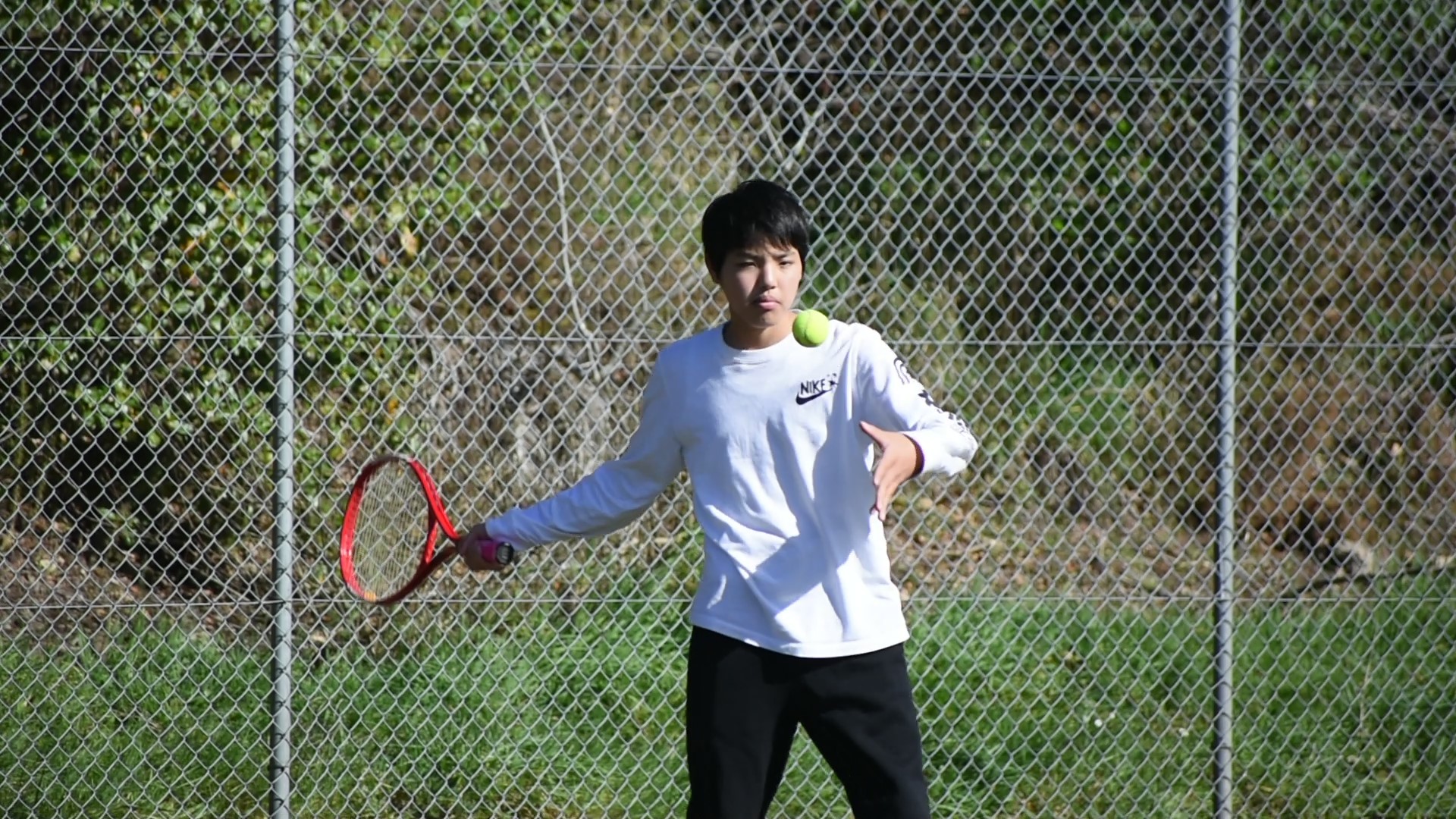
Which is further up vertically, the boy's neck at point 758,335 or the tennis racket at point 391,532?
the boy's neck at point 758,335

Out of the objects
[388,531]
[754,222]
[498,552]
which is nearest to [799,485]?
[754,222]

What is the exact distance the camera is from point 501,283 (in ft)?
15.3

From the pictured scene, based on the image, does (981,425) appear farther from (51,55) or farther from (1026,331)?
(51,55)

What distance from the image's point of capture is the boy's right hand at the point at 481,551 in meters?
2.72

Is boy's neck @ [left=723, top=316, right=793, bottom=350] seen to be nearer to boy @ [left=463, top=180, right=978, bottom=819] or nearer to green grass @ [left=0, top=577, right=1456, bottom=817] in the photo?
boy @ [left=463, top=180, right=978, bottom=819]

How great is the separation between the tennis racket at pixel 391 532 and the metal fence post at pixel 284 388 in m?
0.16

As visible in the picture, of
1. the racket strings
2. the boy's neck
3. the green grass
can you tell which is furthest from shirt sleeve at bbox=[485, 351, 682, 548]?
the green grass

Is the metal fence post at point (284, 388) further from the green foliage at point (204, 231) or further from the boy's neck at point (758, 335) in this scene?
the boy's neck at point (758, 335)

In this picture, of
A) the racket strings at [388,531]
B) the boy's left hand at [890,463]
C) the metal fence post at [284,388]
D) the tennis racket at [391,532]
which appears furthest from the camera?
the metal fence post at [284,388]

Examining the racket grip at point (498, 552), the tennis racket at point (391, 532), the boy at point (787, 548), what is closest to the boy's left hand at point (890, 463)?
the boy at point (787, 548)

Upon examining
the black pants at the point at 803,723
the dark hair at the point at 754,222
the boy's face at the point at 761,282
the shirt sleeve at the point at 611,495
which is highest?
the dark hair at the point at 754,222

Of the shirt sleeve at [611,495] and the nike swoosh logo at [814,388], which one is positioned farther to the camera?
the shirt sleeve at [611,495]

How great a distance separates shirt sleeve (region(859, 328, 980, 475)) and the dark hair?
0.74 feet

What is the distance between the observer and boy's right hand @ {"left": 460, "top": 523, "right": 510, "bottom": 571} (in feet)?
8.93
